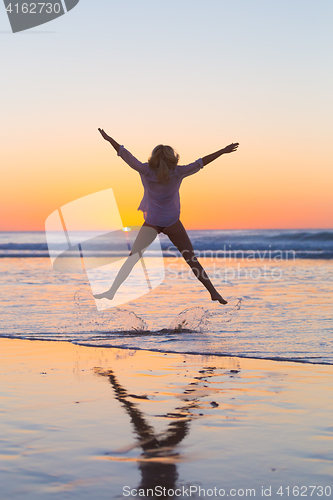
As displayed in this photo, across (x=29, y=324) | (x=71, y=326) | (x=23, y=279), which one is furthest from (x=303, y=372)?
(x=23, y=279)

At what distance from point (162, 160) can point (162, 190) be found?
335mm

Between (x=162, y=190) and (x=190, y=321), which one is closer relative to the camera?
(x=162, y=190)

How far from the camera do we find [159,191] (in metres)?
5.80

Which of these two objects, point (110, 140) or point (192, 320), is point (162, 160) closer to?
point (110, 140)

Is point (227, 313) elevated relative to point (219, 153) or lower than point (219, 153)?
lower

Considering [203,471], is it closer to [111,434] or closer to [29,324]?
[111,434]

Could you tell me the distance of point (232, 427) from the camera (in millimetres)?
3637

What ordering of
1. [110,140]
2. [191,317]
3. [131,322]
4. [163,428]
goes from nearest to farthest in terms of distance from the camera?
[163,428] < [110,140] < [131,322] < [191,317]

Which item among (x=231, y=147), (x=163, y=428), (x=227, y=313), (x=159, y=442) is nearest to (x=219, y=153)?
(x=231, y=147)

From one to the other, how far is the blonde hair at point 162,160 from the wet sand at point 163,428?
198 cm

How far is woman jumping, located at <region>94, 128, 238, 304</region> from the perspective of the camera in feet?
18.6

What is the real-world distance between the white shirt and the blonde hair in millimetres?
75

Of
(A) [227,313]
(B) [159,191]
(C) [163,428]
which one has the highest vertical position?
(B) [159,191]

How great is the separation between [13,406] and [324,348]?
12.7 feet
